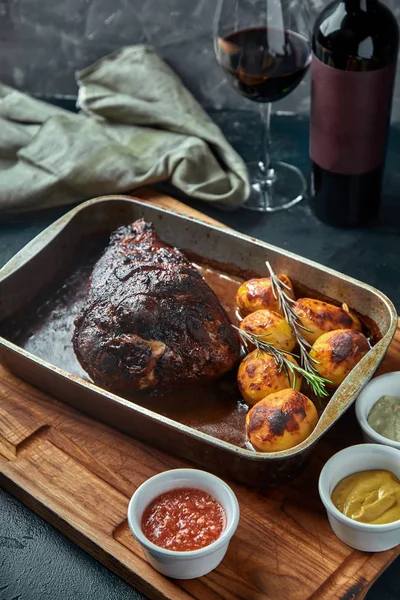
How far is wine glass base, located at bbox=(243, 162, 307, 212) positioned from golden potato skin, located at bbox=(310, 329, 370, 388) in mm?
822

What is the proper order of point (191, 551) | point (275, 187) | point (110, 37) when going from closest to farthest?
1. point (191, 551)
2. point (275, 187)
3. point (110, 37)

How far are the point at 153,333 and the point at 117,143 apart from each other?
1.02 meters

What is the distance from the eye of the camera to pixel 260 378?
1.86 meters

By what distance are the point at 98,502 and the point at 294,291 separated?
0.72m

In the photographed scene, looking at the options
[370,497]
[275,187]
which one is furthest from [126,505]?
[275,187]

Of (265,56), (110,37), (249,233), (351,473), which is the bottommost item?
(249,233)

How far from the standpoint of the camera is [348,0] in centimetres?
211

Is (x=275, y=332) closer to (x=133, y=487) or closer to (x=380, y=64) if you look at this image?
(x=133, y=487)

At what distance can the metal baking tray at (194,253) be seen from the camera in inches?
67.6

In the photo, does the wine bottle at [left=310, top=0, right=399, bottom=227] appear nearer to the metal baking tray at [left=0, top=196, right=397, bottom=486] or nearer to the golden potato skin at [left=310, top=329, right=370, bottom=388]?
the metal baking tray at [left=0, top=196, right=397, bottom=486]

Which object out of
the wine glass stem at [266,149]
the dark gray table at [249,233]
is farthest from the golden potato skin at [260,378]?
the wine glass stem at [266,149]

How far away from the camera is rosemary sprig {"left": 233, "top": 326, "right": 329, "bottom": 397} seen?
1833 mm

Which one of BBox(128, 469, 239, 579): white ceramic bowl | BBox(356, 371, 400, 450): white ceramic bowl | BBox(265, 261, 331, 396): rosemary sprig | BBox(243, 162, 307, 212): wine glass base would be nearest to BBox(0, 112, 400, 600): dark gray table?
BBox(243, 162, 307, 212): wine glass base

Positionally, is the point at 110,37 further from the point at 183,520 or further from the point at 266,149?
the point at 183,520
